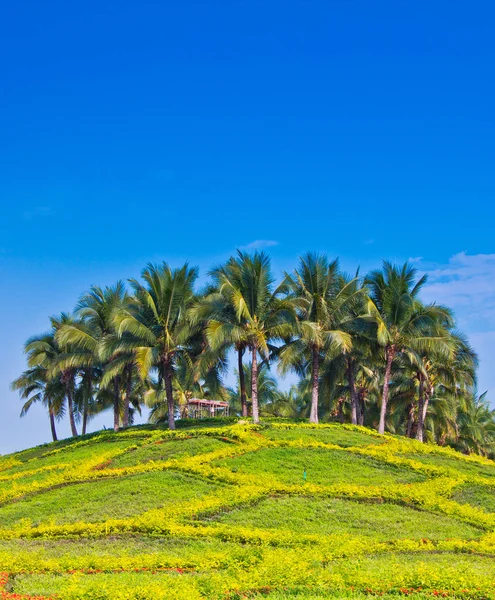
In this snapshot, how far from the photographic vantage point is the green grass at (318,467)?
1939 centimetres

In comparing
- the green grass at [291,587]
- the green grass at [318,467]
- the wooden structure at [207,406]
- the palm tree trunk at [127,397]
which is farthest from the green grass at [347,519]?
the wooden structure at [207,406]

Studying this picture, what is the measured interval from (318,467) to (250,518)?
5.34 metres

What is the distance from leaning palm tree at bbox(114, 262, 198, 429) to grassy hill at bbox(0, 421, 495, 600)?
11.8 feet

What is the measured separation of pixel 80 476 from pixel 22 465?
7649 millimetres

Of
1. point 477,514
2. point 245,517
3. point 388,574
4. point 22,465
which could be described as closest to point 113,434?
point 22,465

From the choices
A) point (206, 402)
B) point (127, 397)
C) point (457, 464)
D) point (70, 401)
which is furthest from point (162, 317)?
point (457, 464)

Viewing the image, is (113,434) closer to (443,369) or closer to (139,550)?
(139,550)

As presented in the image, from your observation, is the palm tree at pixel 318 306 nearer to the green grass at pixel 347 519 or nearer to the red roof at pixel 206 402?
the red roof at pixel 206 402

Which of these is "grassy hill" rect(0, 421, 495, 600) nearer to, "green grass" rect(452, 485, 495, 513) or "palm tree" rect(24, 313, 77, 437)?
"green grass" rect(452, 485, 495, 513)

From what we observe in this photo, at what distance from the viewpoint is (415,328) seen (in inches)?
1174

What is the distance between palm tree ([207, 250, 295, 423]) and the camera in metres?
26.8

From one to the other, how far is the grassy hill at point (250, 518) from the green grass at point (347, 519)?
0.05 meters

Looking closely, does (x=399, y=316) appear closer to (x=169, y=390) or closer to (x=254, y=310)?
(x=254, y=310)

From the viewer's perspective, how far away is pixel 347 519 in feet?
51.0
